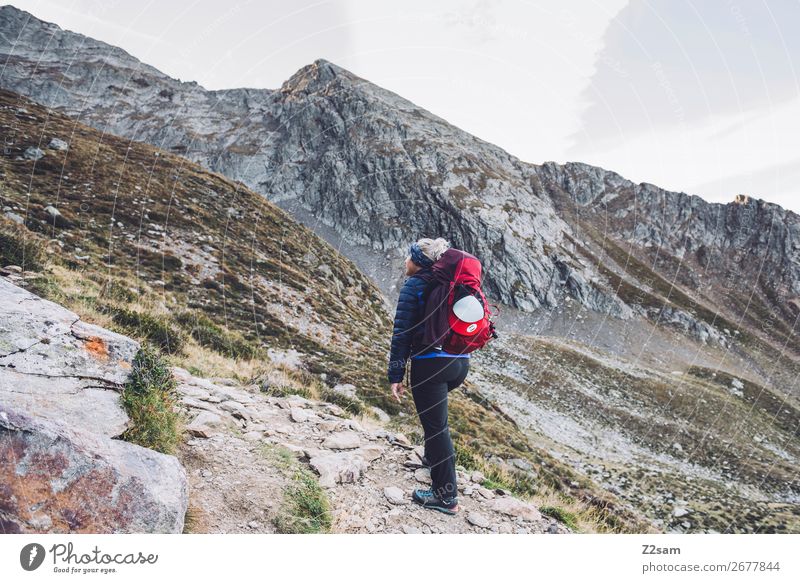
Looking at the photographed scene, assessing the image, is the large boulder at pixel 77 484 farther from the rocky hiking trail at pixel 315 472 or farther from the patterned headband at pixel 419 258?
the patterned headband at pixel 419 258

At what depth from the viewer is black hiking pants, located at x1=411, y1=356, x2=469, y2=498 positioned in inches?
159

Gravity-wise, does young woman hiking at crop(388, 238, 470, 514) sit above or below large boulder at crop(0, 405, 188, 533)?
above

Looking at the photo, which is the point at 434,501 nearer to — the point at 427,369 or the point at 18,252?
the point at 427,369

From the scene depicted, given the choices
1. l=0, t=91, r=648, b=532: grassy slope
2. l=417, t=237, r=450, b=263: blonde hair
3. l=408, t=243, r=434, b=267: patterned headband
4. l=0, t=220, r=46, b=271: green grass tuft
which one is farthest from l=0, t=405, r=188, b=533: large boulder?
l=0, t=220, r=46, b=271: green grass tuft

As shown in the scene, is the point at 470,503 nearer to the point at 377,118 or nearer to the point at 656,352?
the point at 656,352

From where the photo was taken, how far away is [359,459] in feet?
16.4

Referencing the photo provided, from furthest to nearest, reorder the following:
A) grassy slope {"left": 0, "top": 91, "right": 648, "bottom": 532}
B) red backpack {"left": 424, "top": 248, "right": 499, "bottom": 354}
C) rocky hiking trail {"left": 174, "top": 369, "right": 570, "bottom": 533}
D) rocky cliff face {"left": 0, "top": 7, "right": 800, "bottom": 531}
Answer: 1. rocky cliff face {"left": 0, "top": 7, "right": 800, "bottom": 531}
2. grassy slope {"left": 0, "top": 91, "right": 648, "bottom": 532}
3. red backpack {"left": 424, "top": 248, "right": 499, "bottom": 354}
4. rocky hiking trail {"left": 174, "top": 369, "right": 570, "bottom": 533}

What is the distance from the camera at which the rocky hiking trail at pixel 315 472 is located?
3566mm

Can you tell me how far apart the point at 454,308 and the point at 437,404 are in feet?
3.48

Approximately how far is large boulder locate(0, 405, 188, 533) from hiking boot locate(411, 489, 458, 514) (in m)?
2.43

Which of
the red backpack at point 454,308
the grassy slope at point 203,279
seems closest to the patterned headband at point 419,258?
the red backpack at point 454,308

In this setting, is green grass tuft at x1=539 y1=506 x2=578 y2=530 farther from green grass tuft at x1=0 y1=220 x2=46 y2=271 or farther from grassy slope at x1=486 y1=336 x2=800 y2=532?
grassy slope at x1=486 y1=336 x2=800 y2=532
